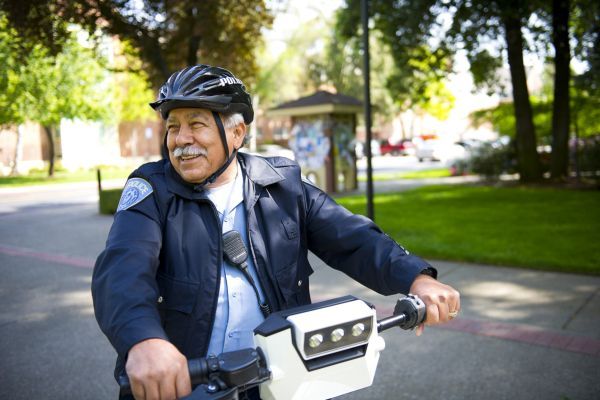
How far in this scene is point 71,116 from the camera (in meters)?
26.7

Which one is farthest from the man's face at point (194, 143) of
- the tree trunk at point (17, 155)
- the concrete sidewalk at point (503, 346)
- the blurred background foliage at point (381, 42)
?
the tree trunk at point (17, 155)

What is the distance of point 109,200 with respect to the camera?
41.5 ft

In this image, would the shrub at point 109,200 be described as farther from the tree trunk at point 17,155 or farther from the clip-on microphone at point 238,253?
the tree trunk at point 17,155

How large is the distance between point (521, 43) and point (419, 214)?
7.28 metres

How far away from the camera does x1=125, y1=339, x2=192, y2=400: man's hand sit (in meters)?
1.37

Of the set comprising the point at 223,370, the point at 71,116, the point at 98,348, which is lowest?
the point at 98,348

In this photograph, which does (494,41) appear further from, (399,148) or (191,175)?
(399,148)

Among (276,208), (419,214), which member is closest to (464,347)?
(276,208)

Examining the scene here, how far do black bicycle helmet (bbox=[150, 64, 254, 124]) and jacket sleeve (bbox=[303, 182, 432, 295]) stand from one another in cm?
50

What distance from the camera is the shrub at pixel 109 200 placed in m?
12.6

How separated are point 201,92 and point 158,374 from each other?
98cm

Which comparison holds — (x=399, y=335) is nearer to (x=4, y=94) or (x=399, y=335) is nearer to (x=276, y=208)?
(x=276, y=208)

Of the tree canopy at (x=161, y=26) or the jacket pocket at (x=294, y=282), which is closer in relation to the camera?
the jacket pocket at (x=294, y=282)

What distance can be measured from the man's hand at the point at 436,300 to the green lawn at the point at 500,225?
527 centimetres
